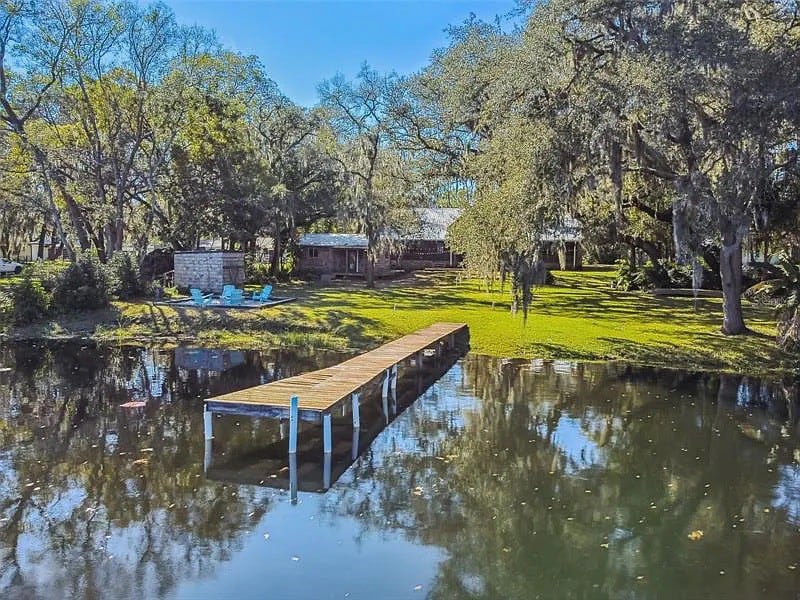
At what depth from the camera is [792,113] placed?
38.0ft

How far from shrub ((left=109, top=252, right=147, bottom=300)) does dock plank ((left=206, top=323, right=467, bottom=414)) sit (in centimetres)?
1220

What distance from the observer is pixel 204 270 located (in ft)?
83.8

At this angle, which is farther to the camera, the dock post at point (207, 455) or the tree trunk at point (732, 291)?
the tree trunk at point (732, 291)

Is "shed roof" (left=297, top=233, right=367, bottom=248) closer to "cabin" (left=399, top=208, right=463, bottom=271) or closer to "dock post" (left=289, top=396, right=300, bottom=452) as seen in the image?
"cabin" (left=399, top=208, right=463, bottom=271)

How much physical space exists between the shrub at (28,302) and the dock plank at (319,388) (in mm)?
10923

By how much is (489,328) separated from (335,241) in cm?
1896

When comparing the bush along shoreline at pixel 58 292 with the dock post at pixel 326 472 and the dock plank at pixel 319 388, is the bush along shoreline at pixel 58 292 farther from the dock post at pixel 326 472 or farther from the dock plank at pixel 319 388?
the dock post at pixel 326 472

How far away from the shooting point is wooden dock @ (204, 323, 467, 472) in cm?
792

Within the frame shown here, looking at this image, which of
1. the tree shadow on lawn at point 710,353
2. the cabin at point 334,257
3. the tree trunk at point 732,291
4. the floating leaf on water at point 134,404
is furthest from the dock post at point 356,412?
the cabin at point 334,257

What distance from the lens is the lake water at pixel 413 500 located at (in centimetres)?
521

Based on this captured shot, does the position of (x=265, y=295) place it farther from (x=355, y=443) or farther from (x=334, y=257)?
(x=334, y=257)

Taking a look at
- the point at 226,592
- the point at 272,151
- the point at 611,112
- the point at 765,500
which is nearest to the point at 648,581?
the point at 765,500

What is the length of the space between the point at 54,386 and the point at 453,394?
6727 millimetres

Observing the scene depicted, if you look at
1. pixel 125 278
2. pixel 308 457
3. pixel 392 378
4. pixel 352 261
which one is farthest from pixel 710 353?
pixel 352 261
